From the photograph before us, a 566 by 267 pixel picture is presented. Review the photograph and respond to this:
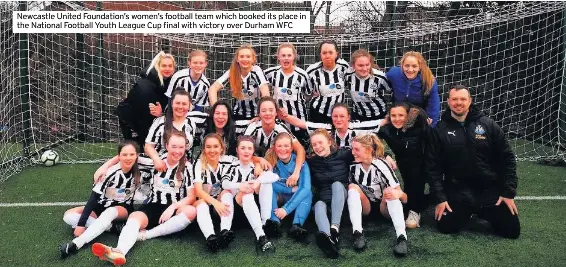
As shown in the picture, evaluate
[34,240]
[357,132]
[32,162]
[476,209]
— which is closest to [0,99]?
[32,162]

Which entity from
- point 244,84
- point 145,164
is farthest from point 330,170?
point 145,164

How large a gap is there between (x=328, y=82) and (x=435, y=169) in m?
1.14

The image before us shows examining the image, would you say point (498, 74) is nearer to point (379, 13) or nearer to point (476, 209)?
point (379, 13)

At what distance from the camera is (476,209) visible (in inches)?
128

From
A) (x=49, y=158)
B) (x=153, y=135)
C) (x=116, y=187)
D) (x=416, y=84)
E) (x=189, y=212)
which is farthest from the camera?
(x=49, y=158)

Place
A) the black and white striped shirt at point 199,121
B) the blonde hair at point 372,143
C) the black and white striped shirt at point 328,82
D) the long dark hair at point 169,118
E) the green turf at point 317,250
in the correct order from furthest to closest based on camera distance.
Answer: the black and white striped shirt at point 328,82, the black and white striped shirt at point 199,121, the long dark hair at point 169,118, the blonde hair at point 372,143, the green turf at point 317,250

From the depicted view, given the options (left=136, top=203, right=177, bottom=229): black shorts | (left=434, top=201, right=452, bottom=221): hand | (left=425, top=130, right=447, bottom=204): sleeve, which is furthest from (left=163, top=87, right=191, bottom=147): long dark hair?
(left=434, top=201, right=452, bottom=221): hand

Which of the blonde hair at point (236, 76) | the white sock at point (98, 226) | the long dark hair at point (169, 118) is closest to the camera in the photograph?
the white sock at point (98, 226)

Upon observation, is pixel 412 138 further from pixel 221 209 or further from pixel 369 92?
pixel 221 209

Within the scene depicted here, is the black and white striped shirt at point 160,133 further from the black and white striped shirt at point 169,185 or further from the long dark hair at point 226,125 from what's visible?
the black and white striped shirt at point 169,185

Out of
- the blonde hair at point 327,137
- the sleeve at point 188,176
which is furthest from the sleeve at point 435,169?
the sleeve at point 188,176

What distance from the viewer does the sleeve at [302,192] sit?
3.28 metres

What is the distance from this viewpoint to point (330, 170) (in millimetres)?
3455

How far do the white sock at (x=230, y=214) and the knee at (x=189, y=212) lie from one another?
19cm
